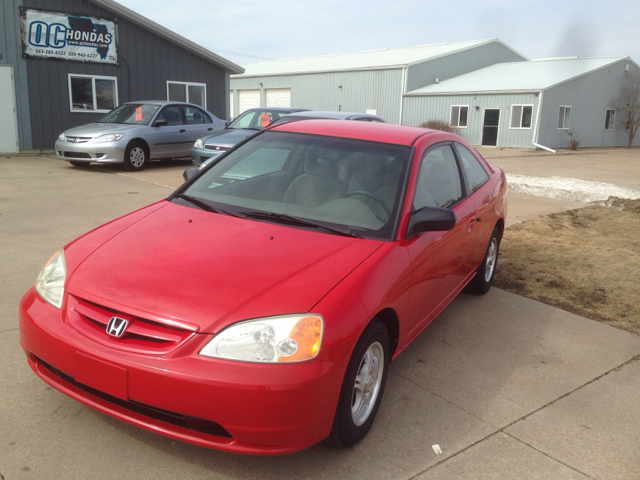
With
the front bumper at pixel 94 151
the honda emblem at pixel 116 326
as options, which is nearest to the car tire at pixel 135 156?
the front bumper at pixel 94 151

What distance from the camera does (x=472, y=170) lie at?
4.71 m

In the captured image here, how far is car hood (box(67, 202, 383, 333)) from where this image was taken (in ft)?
7.83

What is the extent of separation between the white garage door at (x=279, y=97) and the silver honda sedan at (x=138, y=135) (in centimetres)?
2582

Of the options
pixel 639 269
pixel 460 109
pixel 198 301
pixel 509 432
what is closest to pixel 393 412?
pixel 509 432

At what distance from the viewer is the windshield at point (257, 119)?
466 inches

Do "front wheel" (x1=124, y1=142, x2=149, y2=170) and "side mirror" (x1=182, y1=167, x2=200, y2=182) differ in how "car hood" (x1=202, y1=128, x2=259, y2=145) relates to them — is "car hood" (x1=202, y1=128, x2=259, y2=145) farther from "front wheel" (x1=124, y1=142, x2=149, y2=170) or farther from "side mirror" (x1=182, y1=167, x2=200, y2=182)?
"side mirror" (x1=182, y1=167, x2=200, y2=182)

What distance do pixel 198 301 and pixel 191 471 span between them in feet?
2.52

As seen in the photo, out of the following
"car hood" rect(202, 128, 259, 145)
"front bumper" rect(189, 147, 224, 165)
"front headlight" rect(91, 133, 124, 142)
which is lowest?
"front bumper" rect(189, 147, 224, 165)

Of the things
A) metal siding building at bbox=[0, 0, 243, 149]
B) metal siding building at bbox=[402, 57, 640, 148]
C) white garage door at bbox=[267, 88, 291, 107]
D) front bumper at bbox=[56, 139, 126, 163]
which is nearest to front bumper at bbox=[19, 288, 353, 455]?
front bumper at bbox=[56, 139, 126, 163]

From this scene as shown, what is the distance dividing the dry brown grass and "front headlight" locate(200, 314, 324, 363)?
338 cm

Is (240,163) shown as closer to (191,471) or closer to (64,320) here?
(64,320)

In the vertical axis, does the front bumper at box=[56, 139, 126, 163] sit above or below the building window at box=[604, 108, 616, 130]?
below

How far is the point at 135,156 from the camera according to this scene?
1270 centimetres

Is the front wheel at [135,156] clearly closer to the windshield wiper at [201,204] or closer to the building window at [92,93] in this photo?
the building window at [92,93]
